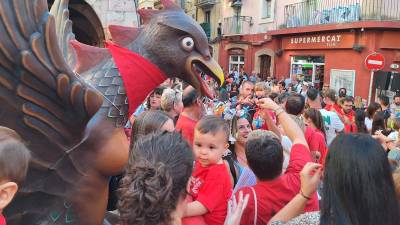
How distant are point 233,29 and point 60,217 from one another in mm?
17965

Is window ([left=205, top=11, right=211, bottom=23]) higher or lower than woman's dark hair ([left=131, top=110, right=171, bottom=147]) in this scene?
higher

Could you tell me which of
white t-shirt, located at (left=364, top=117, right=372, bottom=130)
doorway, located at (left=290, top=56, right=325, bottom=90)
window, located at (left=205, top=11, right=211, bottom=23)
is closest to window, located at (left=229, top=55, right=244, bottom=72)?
window, located at (left=205, top=11, right=211, bottom=23)

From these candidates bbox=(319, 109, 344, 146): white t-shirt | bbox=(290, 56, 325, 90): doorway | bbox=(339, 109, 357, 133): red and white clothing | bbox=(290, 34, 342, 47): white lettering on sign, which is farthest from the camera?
bbox=(290, 56, 325, 90): doorway

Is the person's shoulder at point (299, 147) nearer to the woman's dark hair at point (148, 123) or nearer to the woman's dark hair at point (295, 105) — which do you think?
the woman's dark hair at point (148, 123)

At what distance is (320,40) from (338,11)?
42.2 inches

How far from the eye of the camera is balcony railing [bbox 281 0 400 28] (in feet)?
38.5

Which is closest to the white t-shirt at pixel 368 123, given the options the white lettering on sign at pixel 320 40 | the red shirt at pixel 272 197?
the red shirt at pixel 272 197

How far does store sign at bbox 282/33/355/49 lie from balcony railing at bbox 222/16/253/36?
3132mm

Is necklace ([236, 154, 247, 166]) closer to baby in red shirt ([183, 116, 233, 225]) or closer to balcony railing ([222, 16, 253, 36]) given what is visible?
baby in red shirt ([183, 116, 233, 225])

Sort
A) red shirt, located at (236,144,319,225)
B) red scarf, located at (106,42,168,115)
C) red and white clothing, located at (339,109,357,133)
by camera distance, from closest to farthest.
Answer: red shirt, located at (236,144,319,225) → red scarf, located at (106,42,168,115) → red and white clothing, located at (339,109,357,133)

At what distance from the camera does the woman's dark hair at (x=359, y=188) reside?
1265 mm

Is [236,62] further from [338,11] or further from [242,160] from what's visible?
[242,160]

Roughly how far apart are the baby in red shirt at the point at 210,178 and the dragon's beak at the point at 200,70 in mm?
295

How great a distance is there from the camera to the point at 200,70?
2387mm
